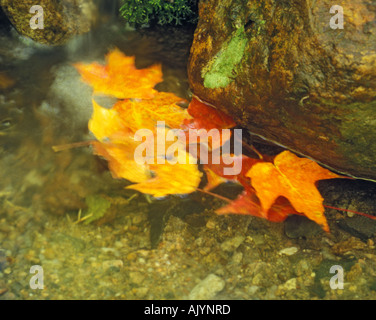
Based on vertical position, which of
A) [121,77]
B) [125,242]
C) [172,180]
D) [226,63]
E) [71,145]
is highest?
[226,63]

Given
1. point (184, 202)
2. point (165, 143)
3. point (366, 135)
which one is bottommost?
point (184, 202)

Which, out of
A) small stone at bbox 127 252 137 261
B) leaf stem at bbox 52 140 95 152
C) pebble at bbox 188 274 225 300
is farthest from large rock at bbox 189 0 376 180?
small stone at bbox 127 252 137 261

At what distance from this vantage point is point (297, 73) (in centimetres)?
227

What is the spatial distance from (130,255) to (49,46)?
2462 mm

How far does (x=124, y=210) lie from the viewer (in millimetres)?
2447

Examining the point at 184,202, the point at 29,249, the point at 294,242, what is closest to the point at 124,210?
the point at 184,202

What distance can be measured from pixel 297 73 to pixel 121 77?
1.66 m

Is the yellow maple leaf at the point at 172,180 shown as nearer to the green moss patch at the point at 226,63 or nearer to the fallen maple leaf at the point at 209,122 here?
the fallen maple leaf at the point at 209,122

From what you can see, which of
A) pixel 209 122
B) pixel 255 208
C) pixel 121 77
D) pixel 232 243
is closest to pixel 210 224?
pixel 232 243

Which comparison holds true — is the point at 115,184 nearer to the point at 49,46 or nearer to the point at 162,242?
the point at 162,242

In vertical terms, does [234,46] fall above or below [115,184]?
above

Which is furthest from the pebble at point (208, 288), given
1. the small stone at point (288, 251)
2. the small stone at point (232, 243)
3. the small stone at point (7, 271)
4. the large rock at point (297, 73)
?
the large rock at point (297, 73)

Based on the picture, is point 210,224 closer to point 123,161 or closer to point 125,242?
point 125,242

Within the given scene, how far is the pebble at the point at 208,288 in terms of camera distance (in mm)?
2039
